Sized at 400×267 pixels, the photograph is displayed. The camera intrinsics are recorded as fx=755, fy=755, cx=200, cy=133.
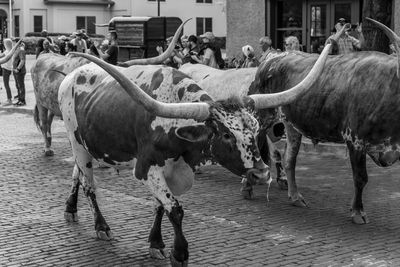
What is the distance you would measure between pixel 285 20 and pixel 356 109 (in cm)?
1352

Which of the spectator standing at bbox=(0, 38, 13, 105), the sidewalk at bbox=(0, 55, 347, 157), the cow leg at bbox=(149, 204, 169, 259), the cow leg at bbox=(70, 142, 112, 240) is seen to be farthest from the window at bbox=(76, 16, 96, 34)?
the cow leg at bbox=(149, 204, 169, 259)

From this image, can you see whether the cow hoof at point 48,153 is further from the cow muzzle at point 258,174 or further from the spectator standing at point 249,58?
the cow muzzle at point 258,174

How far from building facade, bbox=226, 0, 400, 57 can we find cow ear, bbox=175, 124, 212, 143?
14.5 meters

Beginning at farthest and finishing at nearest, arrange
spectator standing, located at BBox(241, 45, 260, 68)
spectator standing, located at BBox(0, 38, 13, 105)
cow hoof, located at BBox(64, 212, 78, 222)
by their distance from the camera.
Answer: spectator standing, located at BBox(0, 38, 13, 105)
spectator standing, located at BBox(241, 45, 260, 68)
cow hoof, located at BBox(64, 212, 78, 222)

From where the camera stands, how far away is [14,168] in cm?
1183

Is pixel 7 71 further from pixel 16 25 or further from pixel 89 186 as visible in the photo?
pixel 16 25

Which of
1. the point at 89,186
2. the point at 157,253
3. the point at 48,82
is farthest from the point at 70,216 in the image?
A: the point at 48,82

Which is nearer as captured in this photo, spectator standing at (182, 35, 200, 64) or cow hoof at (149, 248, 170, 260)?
cow hoof at (149, 248, 170, 260)

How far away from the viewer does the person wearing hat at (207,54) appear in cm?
1598

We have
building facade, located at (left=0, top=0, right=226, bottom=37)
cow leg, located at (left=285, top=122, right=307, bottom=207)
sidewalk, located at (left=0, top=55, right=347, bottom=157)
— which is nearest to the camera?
cow leg, located at (left=285, top=122, right=307, bottom=207)

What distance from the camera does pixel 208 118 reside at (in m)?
5.92

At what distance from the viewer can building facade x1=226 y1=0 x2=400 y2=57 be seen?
2022 centimetres

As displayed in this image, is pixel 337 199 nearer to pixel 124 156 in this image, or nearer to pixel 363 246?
pixel 363 246

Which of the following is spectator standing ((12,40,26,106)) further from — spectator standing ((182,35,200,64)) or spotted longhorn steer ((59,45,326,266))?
spotted longhorn steer ((59,45,326,266))
